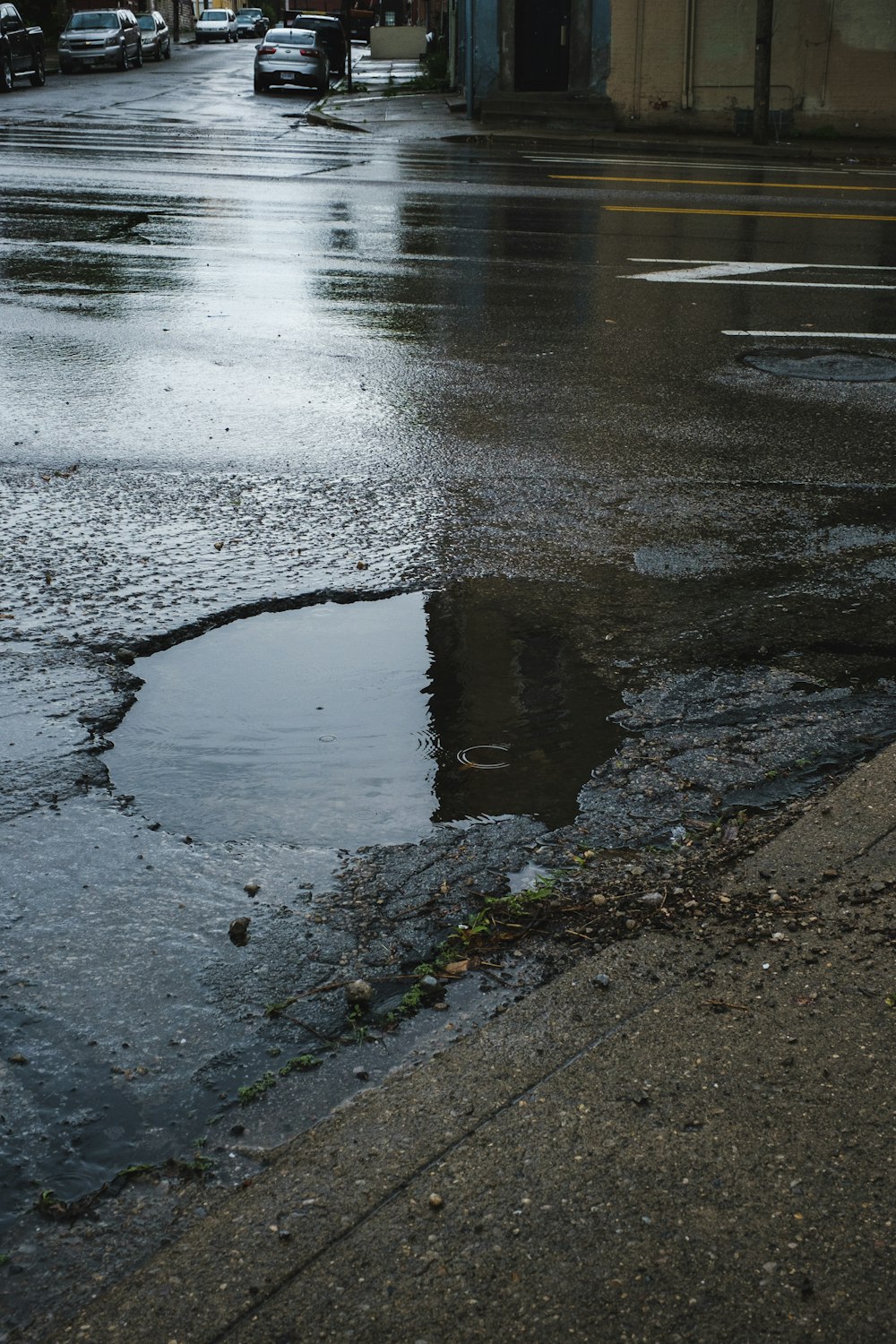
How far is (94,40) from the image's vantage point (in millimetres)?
43906

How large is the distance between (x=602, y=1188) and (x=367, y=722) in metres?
2.05

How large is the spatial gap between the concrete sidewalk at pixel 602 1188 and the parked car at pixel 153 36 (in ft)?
180

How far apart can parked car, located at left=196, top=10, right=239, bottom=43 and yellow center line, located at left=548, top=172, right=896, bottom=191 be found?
59.4 metres

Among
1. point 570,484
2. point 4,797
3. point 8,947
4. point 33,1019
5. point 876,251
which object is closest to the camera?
point 33,1019

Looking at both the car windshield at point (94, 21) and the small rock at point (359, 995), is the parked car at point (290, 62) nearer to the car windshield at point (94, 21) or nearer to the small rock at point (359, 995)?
the car windshield at point (94, 21)

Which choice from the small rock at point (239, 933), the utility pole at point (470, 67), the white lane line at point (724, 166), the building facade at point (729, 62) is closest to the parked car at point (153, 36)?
the utility pole at point (470, 67)

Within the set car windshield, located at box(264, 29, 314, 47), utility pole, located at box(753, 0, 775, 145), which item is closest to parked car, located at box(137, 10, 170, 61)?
car windshield, located at box(264, 29, 314, 47)

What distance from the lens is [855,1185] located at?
2.26 m

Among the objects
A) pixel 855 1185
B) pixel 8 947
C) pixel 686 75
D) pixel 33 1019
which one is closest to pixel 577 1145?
pixel 855 1185

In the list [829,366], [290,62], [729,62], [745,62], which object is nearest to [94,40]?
[290,62]

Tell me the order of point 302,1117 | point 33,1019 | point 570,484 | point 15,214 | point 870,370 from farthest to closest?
point 15,214, point 870,370, point 570,484, point 33,1019, point 302,1117

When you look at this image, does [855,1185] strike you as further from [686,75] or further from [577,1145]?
[686,75]

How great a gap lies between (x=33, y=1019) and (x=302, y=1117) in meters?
0.65

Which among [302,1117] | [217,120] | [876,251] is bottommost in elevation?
[302,1117]
